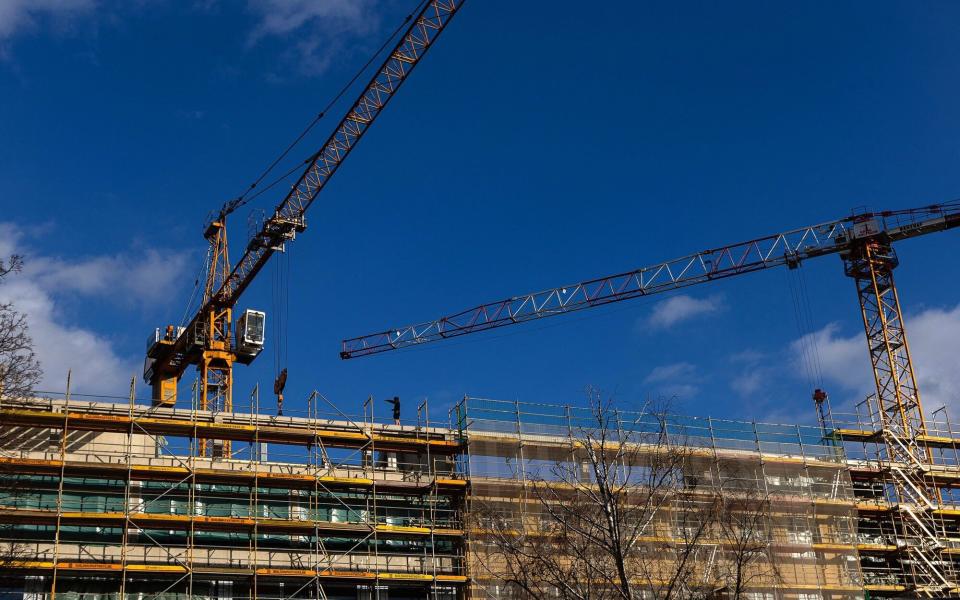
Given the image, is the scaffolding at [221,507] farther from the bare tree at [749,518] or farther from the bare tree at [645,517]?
the bare tree at [749,518]

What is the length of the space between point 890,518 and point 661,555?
74.3ft

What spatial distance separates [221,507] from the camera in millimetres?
49312

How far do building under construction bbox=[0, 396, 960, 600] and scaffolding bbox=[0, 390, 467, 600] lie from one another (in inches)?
3.3

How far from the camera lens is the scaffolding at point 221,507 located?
45.1 metres

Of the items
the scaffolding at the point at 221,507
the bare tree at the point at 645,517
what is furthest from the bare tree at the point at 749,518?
the scaffolding at the point at 221,507

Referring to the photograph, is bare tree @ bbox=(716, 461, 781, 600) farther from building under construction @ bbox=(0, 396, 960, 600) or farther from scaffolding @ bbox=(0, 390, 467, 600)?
scaffolding @ bbox=(0, 390, 467, 600)

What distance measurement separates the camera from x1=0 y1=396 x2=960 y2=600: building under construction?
4541cm

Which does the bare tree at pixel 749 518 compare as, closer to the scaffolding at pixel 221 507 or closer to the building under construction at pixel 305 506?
the building under construction at pixel 305 506

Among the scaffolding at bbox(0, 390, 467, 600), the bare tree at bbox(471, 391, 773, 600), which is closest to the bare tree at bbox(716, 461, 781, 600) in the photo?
the bare tree at bbox(471, 391, 773, 600)

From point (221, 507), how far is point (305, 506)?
12.0 ft

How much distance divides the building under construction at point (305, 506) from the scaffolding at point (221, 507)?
0.08 metres

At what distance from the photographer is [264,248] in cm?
8631

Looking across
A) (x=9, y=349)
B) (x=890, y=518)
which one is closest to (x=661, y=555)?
(x=890, y=518)

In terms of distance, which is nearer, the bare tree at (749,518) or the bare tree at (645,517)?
the bare tree at (645,517)
